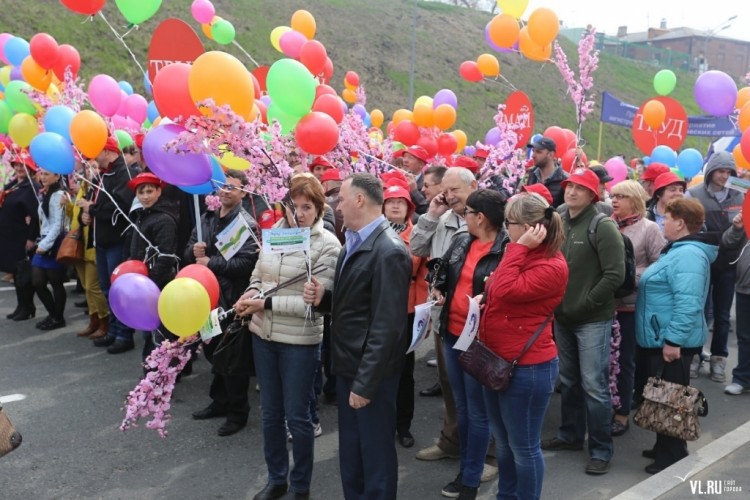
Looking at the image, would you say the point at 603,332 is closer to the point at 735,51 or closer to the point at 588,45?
the point at 588,45

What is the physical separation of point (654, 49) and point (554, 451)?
66501mm

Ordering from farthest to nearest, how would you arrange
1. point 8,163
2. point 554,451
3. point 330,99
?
1. point 8,163
2. point 330,99
3. point 554,451

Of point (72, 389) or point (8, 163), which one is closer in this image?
point (72, 389)

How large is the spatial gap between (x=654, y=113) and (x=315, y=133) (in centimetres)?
630

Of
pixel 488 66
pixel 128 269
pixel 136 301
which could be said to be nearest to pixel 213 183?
pixel 128 269

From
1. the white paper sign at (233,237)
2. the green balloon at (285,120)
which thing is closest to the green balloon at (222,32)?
the green balloon at (285,120)

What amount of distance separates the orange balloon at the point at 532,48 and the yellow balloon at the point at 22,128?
18.3ft

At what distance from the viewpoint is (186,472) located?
4254mm

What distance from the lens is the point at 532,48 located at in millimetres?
7918

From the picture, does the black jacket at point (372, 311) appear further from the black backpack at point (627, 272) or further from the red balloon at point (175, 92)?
the black backpack at point (627, 272)

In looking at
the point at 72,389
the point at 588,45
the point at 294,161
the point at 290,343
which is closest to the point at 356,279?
the point at 290,343

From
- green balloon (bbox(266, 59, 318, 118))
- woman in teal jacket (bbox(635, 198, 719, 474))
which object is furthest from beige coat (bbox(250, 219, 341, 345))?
woman in teal jacket (bbox(635, 198, 719, 474))

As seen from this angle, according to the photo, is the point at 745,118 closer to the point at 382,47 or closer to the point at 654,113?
the point at 654,113

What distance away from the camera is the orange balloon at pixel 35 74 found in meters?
7.30
